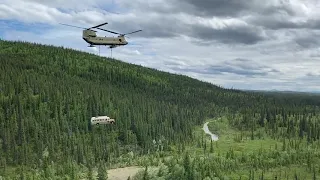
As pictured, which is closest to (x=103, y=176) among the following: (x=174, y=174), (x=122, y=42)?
(x=174, y=174)

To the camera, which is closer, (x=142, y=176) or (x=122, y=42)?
(x=122, y=42)

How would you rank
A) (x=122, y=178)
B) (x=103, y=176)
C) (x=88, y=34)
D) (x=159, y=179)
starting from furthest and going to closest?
(x=122, y=178) < (x=159, y=179) < (x=103, y=176) < (x=88, y=34)

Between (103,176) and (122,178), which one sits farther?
(122,178)

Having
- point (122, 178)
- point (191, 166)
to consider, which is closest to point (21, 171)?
point (122, 178)

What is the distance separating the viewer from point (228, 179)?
185750mm

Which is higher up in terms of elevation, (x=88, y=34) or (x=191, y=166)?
(x=88, y=34)

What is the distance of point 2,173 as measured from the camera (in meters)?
196

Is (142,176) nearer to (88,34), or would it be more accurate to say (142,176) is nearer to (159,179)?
(159,179)

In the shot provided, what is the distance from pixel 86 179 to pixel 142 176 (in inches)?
1010

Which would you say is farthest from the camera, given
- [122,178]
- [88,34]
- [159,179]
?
[122,178]

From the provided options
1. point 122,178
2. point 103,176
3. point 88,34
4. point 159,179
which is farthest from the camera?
point 122,178

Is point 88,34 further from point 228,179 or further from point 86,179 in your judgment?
point 228,179

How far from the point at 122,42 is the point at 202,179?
91.6 metres

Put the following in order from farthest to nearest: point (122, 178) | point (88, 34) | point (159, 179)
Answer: point (122, 178) → point (159, 179) → point (88, 34)
